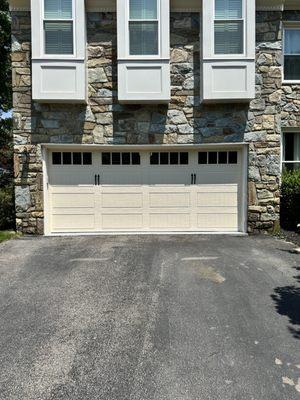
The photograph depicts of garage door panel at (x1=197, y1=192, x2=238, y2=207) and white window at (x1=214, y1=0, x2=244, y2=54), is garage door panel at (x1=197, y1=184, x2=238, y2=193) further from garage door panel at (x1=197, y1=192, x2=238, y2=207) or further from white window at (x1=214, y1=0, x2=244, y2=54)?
white window at (x1=214, y1=0, x2=244, y2=54)

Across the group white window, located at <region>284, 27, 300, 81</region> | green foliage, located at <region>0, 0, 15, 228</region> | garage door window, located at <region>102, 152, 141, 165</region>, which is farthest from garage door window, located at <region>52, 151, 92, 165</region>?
white window, located at <region>284, 27, 300, 81</region>

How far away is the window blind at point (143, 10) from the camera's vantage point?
27.3 feet

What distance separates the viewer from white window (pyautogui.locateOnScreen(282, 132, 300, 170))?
9852 millimetres

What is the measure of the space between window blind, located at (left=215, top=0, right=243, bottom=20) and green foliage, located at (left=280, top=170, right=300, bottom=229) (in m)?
4.18

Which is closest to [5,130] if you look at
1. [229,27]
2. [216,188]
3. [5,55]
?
[5,55]

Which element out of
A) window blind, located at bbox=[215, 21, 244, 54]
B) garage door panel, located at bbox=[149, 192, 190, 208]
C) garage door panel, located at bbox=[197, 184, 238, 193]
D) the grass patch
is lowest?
the grass patch

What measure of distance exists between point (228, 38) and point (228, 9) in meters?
0.66

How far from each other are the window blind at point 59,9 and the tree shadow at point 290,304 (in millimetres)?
7510

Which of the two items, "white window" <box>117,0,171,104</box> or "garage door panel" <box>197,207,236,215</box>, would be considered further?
"garage door panel" <box>197,207,236,215</box>

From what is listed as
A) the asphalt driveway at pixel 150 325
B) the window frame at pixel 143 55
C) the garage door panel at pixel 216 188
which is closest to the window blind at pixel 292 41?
the window frame at pixel 143 55

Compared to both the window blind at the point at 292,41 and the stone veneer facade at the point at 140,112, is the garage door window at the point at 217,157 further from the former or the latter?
the window blind at the point at 292,41

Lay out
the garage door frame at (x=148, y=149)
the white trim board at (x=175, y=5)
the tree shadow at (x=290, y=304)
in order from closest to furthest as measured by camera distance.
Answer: the tree shadow at (x=290, y=304) < the white trim board at (x=175, y=5) < the garage door frame at (x=148, y=149)

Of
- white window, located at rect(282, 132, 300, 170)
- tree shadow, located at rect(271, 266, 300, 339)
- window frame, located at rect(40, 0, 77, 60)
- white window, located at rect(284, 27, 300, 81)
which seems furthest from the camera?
white window, located at rect(282, 132, 300, 170)

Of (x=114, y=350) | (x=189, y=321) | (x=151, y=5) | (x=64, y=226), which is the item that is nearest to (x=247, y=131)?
(x=151, y=5)
